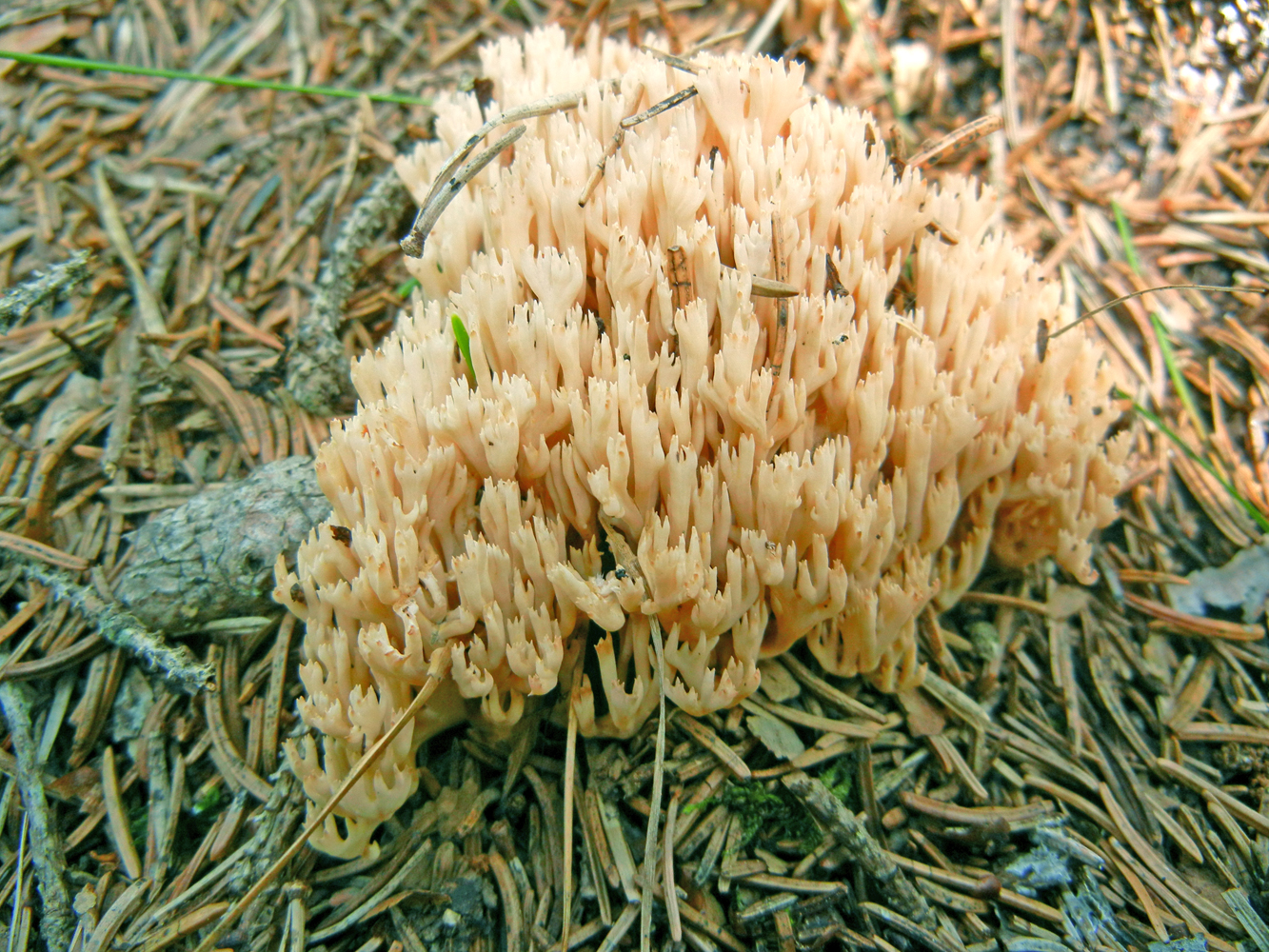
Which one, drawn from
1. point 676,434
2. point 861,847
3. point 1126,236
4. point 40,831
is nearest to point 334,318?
point 676,434

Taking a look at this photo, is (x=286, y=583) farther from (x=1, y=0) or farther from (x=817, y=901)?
(x=1, y=0)

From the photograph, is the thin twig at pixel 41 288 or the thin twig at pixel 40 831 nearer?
the thin twig at pixel 40 831

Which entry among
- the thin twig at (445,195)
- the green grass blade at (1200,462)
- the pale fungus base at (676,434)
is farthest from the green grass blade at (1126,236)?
the thin twig at (445,195)

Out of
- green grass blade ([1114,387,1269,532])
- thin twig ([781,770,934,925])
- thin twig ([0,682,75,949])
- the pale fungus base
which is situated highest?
the pale fungus base

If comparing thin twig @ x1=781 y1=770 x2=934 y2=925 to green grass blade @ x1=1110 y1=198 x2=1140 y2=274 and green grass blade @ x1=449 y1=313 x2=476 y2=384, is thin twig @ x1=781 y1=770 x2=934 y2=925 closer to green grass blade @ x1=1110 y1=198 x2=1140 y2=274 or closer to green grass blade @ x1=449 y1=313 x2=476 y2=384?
green grass blade @ x1=449 y1=313 x2=476 y2=384

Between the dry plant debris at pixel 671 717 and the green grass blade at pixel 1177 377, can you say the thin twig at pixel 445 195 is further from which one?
the green grass blade at pixel 1177 377

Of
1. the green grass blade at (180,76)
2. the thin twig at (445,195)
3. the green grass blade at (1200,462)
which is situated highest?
the green grass blade at (180,76)

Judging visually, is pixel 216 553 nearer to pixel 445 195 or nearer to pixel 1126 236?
pixel 445 195

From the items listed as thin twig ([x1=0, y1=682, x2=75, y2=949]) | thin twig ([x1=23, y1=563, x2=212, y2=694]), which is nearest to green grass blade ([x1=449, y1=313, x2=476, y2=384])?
thin twig ([x1=23, y1=563, x2=212, y2=694])
